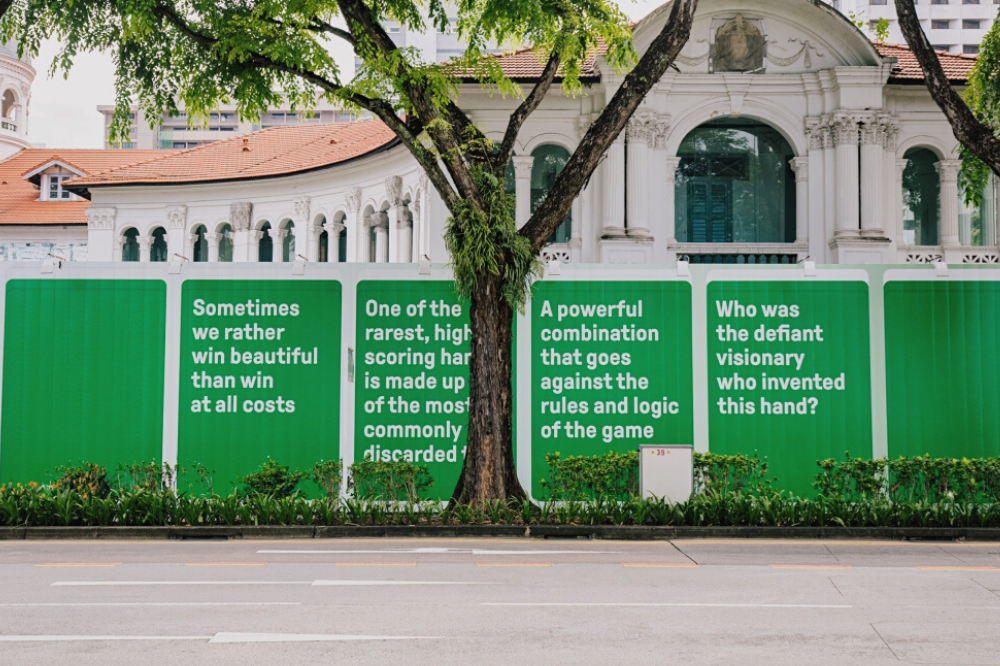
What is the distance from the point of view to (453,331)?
54.6 feet

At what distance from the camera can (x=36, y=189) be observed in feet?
196

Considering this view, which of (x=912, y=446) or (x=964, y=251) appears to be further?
(x=964, y=251)

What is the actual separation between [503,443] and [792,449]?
4.51 metres

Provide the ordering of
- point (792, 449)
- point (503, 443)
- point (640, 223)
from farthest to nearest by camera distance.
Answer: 1. point (640, 223)
2. point (792, 449)
3. point (503, 443)

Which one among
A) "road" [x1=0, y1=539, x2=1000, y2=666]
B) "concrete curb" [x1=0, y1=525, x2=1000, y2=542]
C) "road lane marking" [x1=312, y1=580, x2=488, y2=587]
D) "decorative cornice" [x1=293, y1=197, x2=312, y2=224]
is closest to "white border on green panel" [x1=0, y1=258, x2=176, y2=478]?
"concrete curb" [x1=0, y1=525, x2=1000, y2=542]

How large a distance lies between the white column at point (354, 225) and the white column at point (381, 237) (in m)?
0.80

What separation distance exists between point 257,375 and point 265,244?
33.0 m

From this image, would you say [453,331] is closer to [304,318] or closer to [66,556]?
[304,318]

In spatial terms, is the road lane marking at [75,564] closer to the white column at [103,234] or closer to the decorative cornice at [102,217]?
the white column at [103,234]

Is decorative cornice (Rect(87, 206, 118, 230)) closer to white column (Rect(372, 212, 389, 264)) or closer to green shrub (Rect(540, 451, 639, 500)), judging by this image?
white column (Rect(372, 212, 389, 264))

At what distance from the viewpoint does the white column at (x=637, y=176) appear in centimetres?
2970

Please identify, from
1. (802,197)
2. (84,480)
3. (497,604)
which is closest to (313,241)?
(802,197)

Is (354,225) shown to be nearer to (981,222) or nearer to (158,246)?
(158,246)

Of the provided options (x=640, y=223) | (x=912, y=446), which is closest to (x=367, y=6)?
(x=912, y=446)
